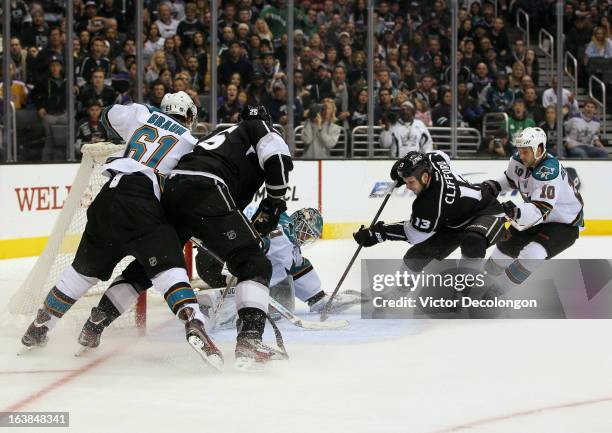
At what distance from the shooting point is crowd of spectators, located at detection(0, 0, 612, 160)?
8.71m

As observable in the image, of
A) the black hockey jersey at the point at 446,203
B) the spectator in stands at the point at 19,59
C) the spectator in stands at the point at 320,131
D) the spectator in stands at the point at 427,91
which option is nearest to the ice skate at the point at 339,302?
the black hockey jersey at the point at 446,203

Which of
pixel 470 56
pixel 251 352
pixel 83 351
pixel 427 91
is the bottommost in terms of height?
pixel 83 351

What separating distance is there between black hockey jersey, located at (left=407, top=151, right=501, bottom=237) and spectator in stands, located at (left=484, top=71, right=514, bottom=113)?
5.41 meters

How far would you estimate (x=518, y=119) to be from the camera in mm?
10781

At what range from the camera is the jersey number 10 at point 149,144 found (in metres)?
4.34

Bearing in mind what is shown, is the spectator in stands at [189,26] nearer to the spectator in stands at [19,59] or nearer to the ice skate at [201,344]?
the spectator in stands at [19,59]

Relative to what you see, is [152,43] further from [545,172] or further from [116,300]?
[116,300]

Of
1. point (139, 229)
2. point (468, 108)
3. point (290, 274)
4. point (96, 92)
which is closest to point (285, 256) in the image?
point (290, 274)

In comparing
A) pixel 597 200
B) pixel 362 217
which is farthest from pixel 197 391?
pixel 597 200

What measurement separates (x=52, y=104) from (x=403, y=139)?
11.3 ft

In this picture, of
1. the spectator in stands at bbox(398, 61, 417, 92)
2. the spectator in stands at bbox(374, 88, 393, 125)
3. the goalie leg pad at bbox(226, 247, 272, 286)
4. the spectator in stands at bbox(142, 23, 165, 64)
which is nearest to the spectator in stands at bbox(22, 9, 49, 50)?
the spectator in stands at bbox(142, 23, 165, 64)

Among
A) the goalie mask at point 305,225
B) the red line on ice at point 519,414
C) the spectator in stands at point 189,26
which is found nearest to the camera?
the red line on ice at point 519,414

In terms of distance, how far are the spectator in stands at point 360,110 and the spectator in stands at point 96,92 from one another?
8.22 feet

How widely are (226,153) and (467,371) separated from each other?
1.27 metres
